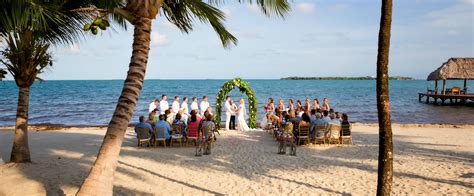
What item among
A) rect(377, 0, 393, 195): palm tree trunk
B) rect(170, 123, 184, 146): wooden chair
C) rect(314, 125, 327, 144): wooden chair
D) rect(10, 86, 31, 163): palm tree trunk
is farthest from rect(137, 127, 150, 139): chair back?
rect(377, 0, 393, 195): palm tree trunk

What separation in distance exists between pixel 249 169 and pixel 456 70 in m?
35.3

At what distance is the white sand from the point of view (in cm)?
779

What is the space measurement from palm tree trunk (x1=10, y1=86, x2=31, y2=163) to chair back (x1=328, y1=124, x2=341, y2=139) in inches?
360

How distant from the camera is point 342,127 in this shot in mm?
13461

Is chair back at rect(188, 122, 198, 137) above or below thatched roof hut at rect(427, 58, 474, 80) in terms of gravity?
below

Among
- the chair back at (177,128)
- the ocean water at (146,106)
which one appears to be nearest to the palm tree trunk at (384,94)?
the chair back at (177,128)

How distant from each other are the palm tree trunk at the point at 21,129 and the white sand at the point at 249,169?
0.99 feet

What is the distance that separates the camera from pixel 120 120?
18.1 ft

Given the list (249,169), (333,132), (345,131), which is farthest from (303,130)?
(249,169)

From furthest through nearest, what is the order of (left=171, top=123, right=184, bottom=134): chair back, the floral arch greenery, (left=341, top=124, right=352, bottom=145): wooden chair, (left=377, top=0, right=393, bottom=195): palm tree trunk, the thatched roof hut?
the thatched roof hut < the floral arch greenery < (left=341, top=124, right=352, bottom=145): wooden chair < (left=171, top=123, right=184, bottom=134): chair back < (left=377, top=0, right=393, bottom=195): palm tree trunk

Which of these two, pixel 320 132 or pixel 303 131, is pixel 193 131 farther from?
pixel 320 132

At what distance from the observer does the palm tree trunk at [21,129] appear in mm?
8875

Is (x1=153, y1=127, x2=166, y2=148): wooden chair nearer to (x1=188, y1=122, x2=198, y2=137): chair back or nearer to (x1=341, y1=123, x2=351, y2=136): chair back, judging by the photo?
(x1=188, y1=122, x2=198, y2=137): chair back

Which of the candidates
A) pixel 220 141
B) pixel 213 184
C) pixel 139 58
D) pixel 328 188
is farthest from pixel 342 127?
pixel 139 58
